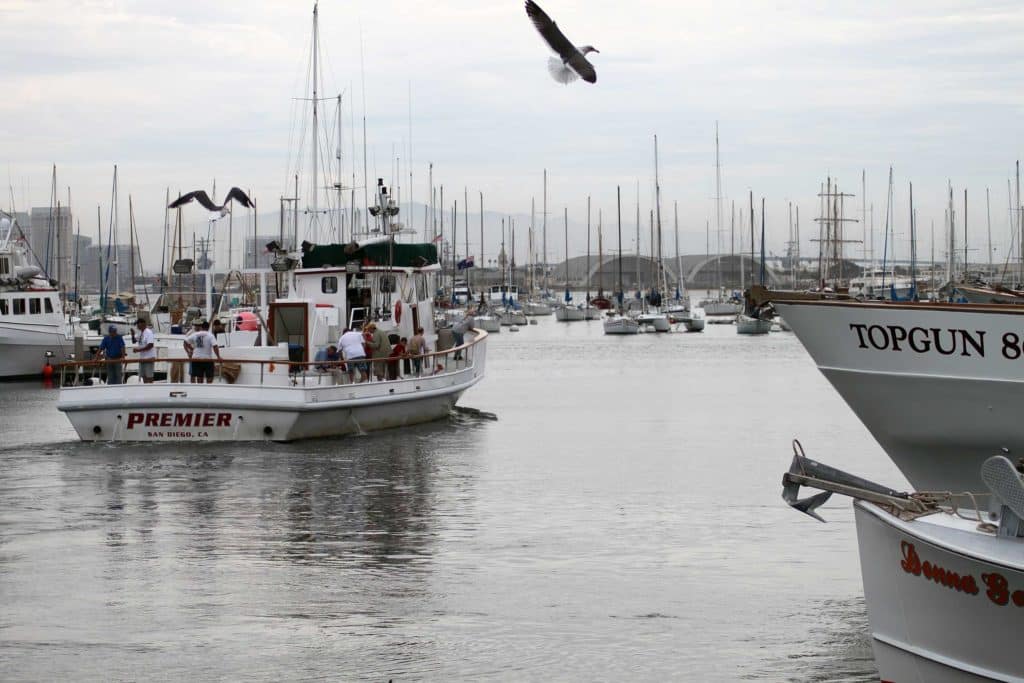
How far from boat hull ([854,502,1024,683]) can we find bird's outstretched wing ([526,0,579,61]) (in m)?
10.5

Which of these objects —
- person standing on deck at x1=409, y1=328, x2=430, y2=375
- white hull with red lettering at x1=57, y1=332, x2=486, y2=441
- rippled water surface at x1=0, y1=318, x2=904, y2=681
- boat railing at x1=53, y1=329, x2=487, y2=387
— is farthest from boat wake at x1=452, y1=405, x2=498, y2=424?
white hull with red lettering at x1=57, y1=332, x2=486, y2=441

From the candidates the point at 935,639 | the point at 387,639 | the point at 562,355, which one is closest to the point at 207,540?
the point at 387,639

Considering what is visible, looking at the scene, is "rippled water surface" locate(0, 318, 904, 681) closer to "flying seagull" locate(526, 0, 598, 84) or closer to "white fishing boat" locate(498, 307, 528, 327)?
"flying seagull" locate(526, 0, 598, 84)

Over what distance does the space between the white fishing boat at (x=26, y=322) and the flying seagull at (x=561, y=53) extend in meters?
32.0

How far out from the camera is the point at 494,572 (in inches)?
581

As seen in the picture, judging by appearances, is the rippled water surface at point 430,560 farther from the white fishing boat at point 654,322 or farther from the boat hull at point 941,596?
the white fishing boat at point 654,322

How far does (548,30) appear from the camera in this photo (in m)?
19.2

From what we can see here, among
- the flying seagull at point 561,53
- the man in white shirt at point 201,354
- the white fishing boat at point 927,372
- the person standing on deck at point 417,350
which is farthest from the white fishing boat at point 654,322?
the white fishing boat at point 927,372

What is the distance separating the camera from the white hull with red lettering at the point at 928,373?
13938 mm

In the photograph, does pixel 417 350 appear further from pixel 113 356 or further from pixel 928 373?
pixel 928 373

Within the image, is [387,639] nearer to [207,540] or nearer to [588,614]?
[588,614]

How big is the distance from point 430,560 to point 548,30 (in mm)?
7236

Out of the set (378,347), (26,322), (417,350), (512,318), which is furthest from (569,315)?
(378,347)

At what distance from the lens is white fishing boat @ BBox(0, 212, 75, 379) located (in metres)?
47.5
